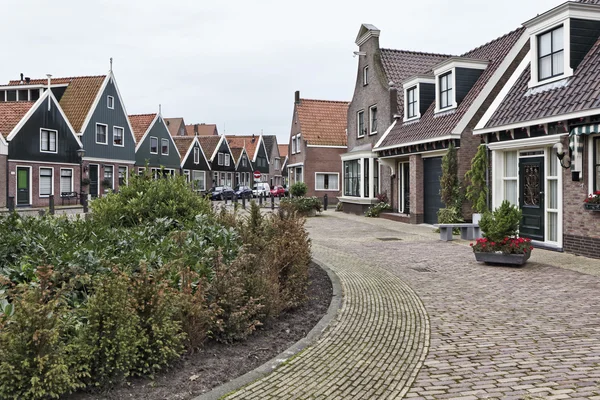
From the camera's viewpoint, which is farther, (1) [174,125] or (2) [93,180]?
(1) [174,125]

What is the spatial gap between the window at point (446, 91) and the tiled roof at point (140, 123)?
34.5m

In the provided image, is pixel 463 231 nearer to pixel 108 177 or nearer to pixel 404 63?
pixel 404 63

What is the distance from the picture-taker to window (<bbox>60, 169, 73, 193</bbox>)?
1404 inches

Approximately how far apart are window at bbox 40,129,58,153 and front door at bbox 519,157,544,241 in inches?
1240

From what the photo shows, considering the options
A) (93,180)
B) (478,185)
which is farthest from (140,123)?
(478,185)

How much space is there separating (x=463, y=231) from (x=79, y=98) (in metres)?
34.5

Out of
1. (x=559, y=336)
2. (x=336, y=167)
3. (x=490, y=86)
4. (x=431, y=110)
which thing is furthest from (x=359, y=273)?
(x=336, y=167)

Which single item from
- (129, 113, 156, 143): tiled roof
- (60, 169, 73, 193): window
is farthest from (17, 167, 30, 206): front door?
(129, 113, 156, 143): tiled roof

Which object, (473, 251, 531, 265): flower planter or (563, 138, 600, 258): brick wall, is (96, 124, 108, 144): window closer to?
(473, 251, 531, 265): flower planter

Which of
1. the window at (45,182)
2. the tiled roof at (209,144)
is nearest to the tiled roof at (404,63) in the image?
the window at (45,182)

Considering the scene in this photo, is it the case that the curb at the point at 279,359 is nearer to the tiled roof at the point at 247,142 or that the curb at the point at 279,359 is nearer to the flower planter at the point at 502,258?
the flower planter at the point at 502,258

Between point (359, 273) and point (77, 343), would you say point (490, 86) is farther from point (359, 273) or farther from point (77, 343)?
point (77, 343)

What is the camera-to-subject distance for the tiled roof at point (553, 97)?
1123cm

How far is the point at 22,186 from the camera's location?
3247 cm
